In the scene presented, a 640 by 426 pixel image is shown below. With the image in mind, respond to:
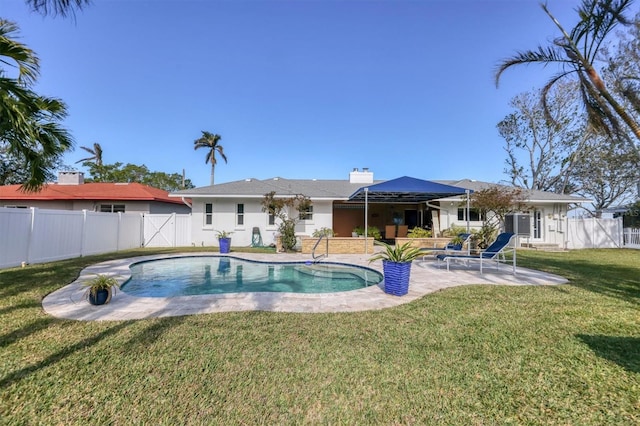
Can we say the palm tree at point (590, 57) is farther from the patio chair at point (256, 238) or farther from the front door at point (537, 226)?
the patio chair at point (256, 238)

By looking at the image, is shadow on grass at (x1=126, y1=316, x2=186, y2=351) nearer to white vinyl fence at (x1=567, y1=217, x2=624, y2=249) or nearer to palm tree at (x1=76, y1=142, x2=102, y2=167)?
white vinyl fence at (x1=567, y1=217, x2=624, y2=249)

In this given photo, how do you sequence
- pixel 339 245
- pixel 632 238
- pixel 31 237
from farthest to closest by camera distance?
pixel 632 238, pixel 339 245, pixel 31 237

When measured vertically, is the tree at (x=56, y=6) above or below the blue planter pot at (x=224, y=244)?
above

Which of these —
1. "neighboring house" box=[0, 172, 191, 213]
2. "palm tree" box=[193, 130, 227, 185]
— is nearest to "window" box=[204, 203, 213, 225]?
"neighboring house" box=[0, 172, 191, 213]

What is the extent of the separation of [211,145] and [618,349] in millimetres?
36538

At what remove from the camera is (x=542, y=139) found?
26.7 m

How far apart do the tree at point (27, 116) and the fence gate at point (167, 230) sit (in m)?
9.44

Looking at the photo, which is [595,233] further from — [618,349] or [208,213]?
[208,213]

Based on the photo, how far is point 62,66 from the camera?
10836 millimetres

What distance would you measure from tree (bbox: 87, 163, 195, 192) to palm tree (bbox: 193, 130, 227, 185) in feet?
13.5

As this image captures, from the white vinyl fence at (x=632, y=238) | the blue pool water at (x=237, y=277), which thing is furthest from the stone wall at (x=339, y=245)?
the white vinyl fence at (x=632, y=238)

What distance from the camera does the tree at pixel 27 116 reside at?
5.48 m

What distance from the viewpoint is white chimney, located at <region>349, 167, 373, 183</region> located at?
21.2 meters

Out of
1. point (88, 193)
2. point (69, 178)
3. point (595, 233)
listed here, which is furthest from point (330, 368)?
point (69, 178)
